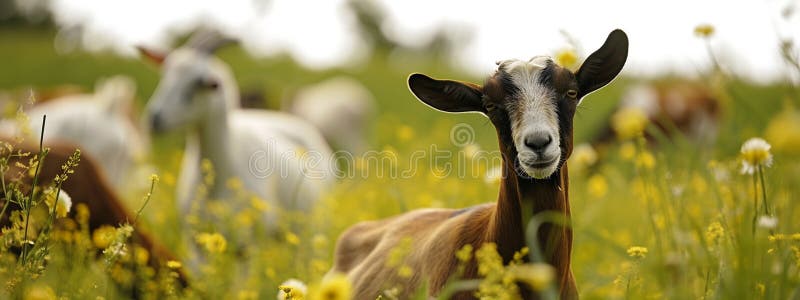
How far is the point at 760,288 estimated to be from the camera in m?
2.68

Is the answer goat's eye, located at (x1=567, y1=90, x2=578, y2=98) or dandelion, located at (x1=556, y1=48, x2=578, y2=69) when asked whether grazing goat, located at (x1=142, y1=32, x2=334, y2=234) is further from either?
goat's eye, located at (x1=567, y1=90, x2=578, y2=98)

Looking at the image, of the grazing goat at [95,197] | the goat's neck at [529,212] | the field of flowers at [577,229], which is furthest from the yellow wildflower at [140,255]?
the goat's neck at [529,212]

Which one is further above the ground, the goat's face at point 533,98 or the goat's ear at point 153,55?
the goat's ear at point 153,55

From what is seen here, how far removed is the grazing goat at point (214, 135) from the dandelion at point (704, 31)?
9.53 feet

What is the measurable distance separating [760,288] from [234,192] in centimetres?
403

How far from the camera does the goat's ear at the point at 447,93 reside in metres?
3.16

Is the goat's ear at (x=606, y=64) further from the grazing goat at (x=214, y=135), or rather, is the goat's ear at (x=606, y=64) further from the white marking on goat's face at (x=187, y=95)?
the white marking on goat's face at (x=187, y=95)

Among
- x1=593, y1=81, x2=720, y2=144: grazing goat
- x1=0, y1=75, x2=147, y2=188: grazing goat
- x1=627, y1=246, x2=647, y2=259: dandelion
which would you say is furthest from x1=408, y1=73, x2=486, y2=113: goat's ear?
x1=593, y1=81, x2=720, y2=144: grazing goat

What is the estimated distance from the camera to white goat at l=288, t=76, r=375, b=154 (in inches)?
544

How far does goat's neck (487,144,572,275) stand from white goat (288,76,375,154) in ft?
35.5

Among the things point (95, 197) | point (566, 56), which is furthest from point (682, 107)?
point (95, 197)

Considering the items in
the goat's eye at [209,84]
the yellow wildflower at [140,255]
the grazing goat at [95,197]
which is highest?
the goat's eye at [209,84]

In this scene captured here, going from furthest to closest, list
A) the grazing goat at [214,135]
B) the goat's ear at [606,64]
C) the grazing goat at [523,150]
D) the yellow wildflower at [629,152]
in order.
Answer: the grazing goat at [214,135]
the yellow wildflower at [629,152]
the goat's ear at [606,64]
the grazing goat at [523,150]

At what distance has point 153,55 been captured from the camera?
21.7ft
